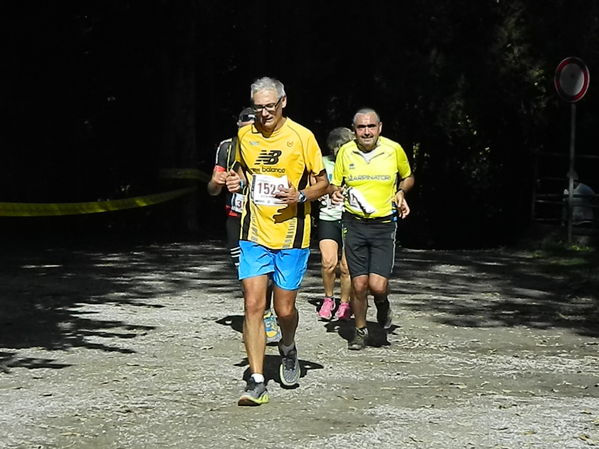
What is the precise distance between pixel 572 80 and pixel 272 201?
14225 millimetres

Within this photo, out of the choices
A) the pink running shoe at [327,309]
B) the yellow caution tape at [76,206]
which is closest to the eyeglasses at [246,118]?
the pink running shoe at [327,309]

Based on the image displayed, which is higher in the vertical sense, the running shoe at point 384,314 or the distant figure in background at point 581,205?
the distant figure in background at point 581,205

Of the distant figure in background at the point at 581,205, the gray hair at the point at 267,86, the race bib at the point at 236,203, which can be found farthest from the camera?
the distant figure in background at the point at 581,205

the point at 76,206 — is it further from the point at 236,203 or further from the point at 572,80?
the point at 236,203

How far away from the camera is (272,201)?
8328 mm

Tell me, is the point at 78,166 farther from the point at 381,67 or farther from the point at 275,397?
the point at 275,397

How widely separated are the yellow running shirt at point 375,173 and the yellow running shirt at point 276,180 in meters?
2.08

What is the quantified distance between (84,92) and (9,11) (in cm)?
469

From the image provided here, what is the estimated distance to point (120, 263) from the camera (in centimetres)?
1794

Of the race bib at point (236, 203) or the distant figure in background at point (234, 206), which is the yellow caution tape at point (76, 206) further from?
the race bib at point (236, 203)

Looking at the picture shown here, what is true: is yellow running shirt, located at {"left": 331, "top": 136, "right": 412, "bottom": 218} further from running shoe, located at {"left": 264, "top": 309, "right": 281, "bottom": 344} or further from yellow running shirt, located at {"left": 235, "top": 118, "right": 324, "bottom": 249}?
yellow running shirt, located at {"left": 235, "top": 118, "right": 324, "bottom": 249}

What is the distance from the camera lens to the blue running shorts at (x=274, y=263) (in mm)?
8336

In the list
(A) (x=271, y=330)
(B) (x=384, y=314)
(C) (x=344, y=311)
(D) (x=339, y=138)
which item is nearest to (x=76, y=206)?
(C) (x=344, y=311)

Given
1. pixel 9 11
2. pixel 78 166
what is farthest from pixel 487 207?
pixel 9 11
